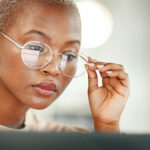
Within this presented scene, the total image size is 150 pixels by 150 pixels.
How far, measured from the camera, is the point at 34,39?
65 centimetres

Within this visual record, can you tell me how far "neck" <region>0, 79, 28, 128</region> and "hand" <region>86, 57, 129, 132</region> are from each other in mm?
246

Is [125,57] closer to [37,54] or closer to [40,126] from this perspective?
[40,126]

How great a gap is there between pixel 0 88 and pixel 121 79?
401mm

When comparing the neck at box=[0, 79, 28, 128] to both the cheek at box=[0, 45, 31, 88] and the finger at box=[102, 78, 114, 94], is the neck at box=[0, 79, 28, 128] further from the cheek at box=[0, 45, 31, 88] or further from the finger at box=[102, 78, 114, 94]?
the finger at box=[102, 78, 114, 94]

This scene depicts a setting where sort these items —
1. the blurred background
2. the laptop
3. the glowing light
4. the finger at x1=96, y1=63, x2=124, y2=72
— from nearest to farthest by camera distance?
the laptop
the finger at x1=96, y1=63, x2=124, y2=72
the glowing light
the blurred background

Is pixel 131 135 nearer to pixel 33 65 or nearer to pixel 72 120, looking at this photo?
pixel 33 65

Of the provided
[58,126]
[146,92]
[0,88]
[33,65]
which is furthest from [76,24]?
[146,92]

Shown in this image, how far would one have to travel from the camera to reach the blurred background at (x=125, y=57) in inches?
92.8

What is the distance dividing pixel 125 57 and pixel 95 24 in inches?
28.2

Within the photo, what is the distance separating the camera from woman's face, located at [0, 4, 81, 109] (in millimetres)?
665

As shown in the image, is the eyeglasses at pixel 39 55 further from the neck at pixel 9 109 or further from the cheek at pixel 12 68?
the neck at pixel 9 109

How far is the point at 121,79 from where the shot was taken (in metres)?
0.80

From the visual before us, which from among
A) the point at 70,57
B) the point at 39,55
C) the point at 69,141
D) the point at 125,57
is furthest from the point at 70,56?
the point at 125,57

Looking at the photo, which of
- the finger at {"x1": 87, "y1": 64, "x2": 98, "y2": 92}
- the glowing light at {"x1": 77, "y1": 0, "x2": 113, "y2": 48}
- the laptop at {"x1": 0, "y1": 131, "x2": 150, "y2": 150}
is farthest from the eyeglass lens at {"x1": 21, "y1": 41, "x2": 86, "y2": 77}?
the glowing light at {"x1": 77, "y1": 0, "x2": 113, "y2": 48}
